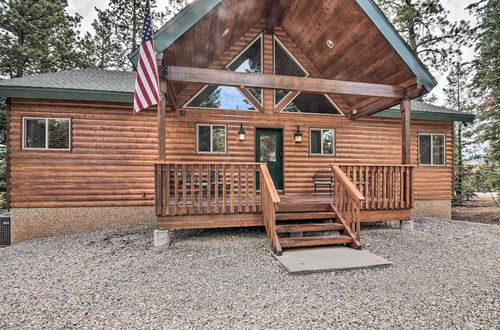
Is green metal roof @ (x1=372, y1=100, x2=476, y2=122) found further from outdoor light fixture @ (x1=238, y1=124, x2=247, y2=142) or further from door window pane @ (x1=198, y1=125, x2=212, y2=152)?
door window pane @ (x1=198, y1=125, x2=212, y2=152)

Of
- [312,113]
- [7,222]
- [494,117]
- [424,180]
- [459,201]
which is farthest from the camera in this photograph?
[459,201]

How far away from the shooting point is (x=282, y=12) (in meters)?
6.67

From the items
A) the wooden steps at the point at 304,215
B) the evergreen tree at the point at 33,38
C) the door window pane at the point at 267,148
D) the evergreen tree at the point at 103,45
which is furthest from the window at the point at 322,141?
the evergreen tree at the point at 103,45

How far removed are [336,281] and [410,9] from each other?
12834mm

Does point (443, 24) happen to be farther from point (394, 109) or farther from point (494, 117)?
point (394, 109)

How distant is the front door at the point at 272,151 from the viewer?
7.15m

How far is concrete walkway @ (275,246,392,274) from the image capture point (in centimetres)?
342

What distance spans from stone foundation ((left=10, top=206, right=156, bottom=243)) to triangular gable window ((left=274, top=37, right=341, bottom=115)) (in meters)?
5.00

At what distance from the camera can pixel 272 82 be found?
16.1 feet

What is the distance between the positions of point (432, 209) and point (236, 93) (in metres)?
7.45

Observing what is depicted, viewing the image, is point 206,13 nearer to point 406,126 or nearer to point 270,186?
point 270,186

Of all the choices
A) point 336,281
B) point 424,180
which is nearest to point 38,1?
point 336,281

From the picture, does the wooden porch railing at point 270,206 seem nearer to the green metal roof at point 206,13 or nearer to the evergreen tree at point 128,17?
the green metal roof at point 206,13

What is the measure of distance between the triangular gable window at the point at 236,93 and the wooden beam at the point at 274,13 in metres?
0.44
